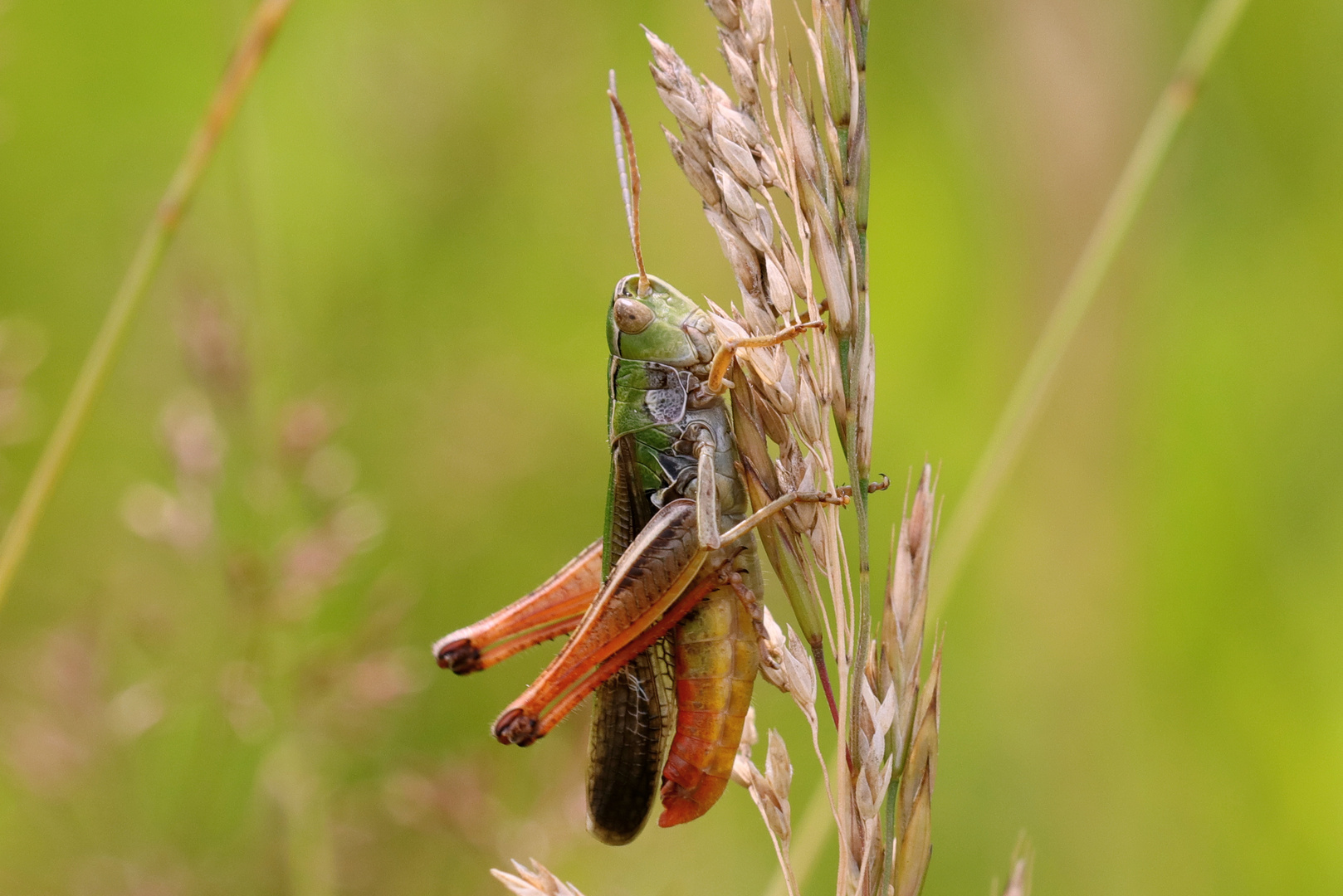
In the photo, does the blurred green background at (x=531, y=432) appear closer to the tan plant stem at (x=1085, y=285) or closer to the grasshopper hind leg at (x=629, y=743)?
the grasshopper hind leg at (x=629, y=743)

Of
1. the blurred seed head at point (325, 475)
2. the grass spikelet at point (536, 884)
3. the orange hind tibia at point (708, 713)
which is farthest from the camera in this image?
the blurred seed head at point (325, 475)

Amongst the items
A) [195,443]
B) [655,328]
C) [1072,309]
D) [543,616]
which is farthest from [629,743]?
[195,443]

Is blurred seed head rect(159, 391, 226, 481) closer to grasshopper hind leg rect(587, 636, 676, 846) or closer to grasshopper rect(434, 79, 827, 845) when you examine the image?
grasshopper rect(434, 79, 827, 845)

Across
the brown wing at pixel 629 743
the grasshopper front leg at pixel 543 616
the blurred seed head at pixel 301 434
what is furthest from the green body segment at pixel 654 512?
the blurred seed head at pixel 301 434

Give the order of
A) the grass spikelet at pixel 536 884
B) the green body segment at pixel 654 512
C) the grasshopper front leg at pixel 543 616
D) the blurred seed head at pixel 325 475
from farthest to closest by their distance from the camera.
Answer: the blurred seed head at pixel 325 475
the grasshopper front leg at pixel 543 616
the green body segment at pixel 654 512
the grass spikelet at pixel 536 884

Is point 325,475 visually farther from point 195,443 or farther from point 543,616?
point 543,616

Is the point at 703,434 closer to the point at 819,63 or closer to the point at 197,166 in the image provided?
the point at 819,63

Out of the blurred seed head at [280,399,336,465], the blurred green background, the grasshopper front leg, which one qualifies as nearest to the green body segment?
the grasshopper front leg

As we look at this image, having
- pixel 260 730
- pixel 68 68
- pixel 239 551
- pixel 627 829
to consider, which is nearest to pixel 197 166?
pixel 239 551
